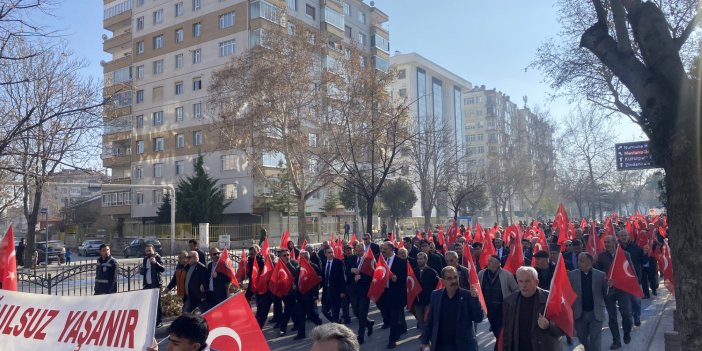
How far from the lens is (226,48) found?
46188mm

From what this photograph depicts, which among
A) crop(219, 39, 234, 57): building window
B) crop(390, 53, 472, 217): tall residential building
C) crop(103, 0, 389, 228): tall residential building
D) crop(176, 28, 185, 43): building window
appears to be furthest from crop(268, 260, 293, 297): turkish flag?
crop(390, 53, 472, 217): tall residential building

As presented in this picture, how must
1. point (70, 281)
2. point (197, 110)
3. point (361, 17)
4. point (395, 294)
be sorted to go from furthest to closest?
point (361, 17) < point (197, 110) < point (70, 281) < point (395, 294)

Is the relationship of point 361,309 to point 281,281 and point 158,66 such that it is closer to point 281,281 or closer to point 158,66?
point 281,281

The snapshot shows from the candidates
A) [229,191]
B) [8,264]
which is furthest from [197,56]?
[8,264]

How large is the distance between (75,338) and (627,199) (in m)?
75.1

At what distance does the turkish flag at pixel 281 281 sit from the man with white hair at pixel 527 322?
A: 5740 millimetres

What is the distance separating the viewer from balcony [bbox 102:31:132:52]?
54.6 metres

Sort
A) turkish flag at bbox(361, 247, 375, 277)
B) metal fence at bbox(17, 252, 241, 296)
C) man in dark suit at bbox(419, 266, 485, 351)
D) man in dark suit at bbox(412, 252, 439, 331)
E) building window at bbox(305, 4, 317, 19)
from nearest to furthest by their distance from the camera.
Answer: man in dark suit at bbox(419, 266, 485, 351) < man in dark suit at bbox(412, 252, 439, 331) < turkish flag at bbox(361, 247, 375, 277) < metal fence at bbox(17, 252, 241, 296) < building window at bbox(305, 4, 317, 19)

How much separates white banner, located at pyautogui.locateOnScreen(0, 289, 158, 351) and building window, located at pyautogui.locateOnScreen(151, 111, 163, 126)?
4837cm

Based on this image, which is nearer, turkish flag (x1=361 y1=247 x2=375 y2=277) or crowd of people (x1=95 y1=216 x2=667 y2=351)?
crowd of people (x1=95 y1=216 x2=667 y2=351)

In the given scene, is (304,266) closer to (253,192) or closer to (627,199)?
(253,192)

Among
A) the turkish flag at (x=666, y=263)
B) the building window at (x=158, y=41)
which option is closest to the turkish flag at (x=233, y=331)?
the turkish flag at (x=666, y=263)

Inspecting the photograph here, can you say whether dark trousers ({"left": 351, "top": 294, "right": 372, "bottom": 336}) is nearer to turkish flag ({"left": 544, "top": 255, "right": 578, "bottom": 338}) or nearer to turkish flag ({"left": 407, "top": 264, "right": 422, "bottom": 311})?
turkish flag ({"left": 407, "top": 264, "right": 422, "bottom": 311})

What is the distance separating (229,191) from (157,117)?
10569 millimetres
